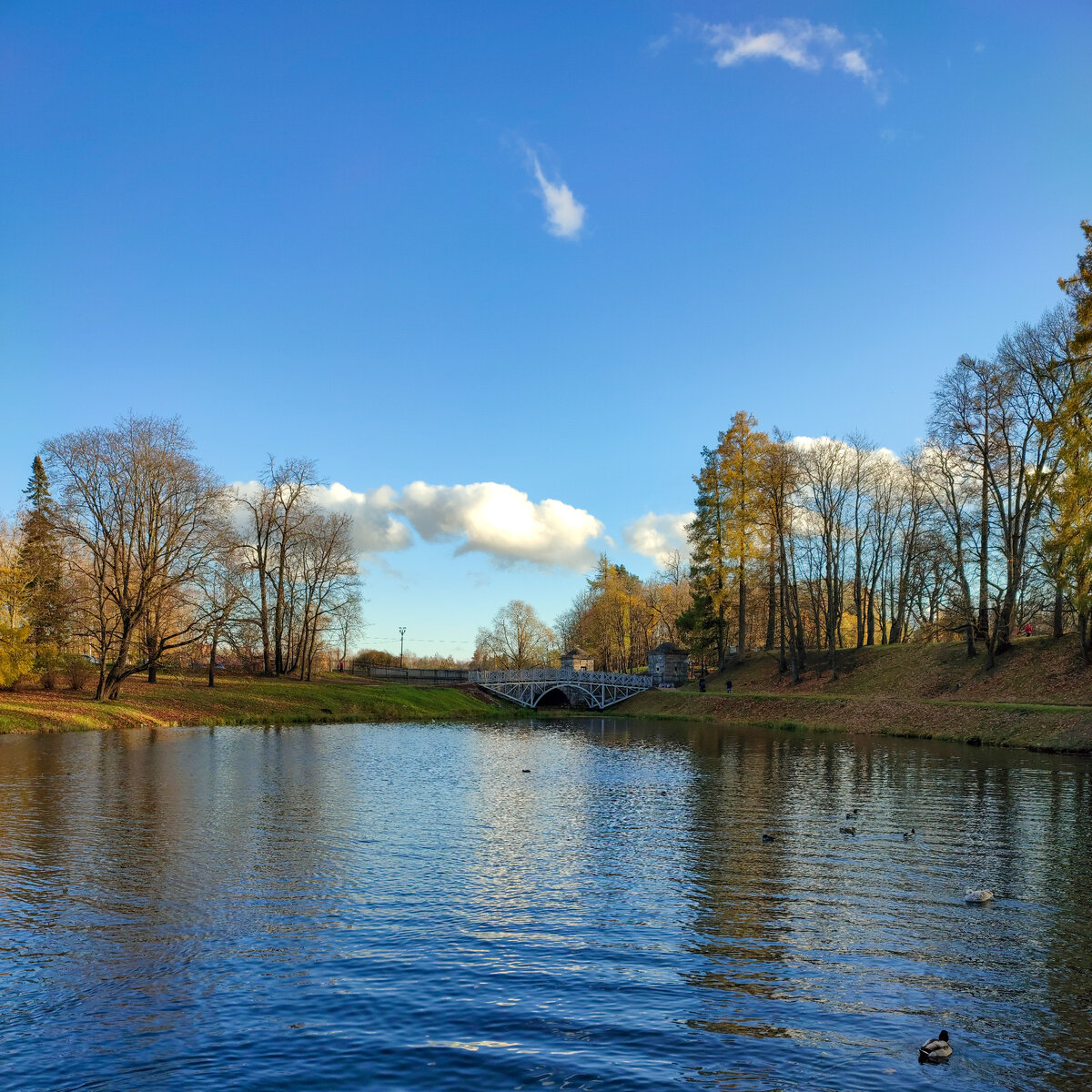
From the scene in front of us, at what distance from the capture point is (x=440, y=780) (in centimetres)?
2844

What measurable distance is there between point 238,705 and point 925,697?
43.5m

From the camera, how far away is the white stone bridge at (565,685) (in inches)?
3093

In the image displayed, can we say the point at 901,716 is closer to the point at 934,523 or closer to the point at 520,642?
the point at 934,523

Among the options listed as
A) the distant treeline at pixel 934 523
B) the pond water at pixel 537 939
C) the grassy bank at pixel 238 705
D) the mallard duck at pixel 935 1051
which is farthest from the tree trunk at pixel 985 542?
the mallard duck at pixel 935 1051

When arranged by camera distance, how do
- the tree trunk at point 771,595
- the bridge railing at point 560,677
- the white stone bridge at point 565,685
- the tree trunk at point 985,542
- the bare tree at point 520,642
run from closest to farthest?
the tree trunk at point 985,542 < the tree trunk at point 771,595 < the bridge railing at point 560,677 < the white stone bridge at point 565,685 < the bare tree at point 520,642

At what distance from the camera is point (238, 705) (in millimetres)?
54250

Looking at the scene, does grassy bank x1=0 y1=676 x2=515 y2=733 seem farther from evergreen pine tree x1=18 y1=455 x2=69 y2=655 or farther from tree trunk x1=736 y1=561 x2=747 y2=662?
tree trunk x1=736 y1=561 x2=747 y2=662

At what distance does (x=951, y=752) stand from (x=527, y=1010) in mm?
31215

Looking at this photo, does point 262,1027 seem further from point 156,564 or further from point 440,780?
point 156,564

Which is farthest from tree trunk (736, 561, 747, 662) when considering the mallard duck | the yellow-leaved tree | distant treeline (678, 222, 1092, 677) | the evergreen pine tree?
the mallard duck

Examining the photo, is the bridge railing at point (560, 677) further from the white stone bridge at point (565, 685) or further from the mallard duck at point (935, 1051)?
the mallard duck at point (935, 1051)

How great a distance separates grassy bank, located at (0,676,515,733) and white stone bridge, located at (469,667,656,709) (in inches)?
227

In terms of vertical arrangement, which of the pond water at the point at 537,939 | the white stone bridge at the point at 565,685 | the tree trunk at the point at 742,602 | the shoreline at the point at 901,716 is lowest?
the white stone bridge at the point at 565,685

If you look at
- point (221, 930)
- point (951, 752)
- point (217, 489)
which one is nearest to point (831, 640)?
point (951, 752)
